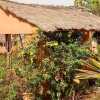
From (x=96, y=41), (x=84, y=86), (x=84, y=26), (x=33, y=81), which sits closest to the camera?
(x=33, y=81)

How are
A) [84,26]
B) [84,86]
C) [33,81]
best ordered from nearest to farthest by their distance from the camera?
[33,81]
[84,86]
[84,26]

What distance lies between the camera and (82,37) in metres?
16.0

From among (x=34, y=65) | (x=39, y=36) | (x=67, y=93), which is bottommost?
(x=67, y=93)


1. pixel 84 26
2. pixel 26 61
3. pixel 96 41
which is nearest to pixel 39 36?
pixel 26 61

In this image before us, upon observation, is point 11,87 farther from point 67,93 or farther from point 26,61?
point 67,93

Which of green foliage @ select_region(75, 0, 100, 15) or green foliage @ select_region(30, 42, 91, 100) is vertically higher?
green foliage @ select_region(75, 0, 100, 15)

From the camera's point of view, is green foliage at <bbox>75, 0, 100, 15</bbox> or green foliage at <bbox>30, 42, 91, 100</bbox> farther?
green foliage at <bbox>75, 0, 100, 15</bbox>

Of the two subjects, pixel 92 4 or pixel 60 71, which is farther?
pixel 92 4

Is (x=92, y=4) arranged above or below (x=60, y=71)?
above

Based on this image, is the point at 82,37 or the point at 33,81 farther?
the point at 82,37

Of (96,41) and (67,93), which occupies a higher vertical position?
(96,41)

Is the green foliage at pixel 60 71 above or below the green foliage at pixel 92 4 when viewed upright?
below

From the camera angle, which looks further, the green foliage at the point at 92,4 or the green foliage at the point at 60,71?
the green foliage at the point at 92,4

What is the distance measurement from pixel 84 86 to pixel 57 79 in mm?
1396
